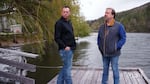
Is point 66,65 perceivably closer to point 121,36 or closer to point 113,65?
point 113,65

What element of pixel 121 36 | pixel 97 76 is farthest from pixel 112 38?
pixel 97 76

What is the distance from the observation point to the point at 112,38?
22.8ft

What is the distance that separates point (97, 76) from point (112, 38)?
2.55 m

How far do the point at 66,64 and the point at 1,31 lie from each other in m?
3.59

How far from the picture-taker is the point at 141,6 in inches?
5797

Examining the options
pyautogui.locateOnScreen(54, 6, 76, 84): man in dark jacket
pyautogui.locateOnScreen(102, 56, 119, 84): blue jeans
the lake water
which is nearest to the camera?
pyautogui.locateOnScreen(54, 6, 76, 84): man in dark jacket

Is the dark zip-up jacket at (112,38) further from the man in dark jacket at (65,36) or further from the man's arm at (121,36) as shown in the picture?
the man in dark jacket at (65,36)

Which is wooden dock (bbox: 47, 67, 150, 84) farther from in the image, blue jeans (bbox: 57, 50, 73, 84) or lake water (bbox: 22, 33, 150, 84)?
lake water (bbox: 22, 33, 150, 84)

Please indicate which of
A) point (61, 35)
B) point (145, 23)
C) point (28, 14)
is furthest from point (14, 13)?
point (145, 23)

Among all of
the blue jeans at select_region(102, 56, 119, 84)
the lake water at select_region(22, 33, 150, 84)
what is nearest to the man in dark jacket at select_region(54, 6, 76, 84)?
the blue jeans at select_region(102, 56, 119, 84)

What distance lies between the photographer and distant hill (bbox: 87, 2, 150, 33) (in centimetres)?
13538

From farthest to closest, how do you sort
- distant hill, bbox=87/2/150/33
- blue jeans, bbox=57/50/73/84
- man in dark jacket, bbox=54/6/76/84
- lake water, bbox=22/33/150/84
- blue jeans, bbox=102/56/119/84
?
distant hill, bbox=87/2/150/33 → lake water, bbox=22/33/150/84 → blue jeans, bbox=102/56/119/84 → blue jeans, bbox=57/50/73/84 → man in dark jacket, bbox=54/6/76/84

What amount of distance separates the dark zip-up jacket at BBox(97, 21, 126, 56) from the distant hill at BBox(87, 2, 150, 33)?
126 metres

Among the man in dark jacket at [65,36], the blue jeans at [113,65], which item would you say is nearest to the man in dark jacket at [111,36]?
the blue jeans at [113,65]
